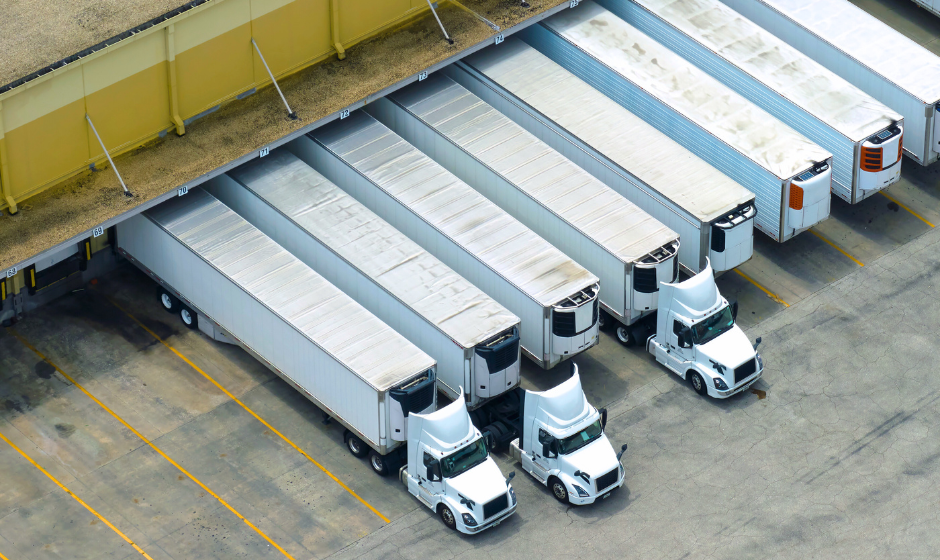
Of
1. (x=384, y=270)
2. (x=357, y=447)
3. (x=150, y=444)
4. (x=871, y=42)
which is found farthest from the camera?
(x=871, y=42)

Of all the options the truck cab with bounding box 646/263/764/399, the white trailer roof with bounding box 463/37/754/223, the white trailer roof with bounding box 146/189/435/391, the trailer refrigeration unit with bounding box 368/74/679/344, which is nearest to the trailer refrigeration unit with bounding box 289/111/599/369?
the trailer refrigeration unit with bounding box 368/74/679/344

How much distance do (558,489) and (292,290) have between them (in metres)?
9.39

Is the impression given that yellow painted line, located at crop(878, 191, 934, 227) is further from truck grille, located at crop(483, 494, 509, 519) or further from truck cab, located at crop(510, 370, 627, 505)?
truck grille, located at crop(483, 494, 509, 519)

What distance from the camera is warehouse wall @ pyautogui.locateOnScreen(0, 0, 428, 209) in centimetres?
5238

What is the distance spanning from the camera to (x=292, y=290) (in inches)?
2042

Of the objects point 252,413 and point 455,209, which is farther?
point 455,209

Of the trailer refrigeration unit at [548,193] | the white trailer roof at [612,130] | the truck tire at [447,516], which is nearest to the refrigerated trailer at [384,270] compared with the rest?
the truck tire at [447,516]

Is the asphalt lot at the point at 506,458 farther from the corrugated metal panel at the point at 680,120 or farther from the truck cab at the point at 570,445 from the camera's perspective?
the corrugated metal panel at the point at 680,120

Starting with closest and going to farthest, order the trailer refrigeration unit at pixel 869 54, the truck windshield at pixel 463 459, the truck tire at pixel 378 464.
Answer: the truck windshield at pixel 463 459
the truck tire at pixel 378 464
the trailer refrigeration unit at pixel 869 54

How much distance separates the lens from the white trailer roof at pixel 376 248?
168 feet

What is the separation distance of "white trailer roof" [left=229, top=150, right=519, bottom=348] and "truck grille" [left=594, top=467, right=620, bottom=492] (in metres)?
4.90

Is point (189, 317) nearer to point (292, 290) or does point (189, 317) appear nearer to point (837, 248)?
point (292, 290)

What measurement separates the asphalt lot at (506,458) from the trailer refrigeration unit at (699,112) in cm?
308

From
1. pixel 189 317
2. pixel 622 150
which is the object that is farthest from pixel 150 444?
pixel 622 150
